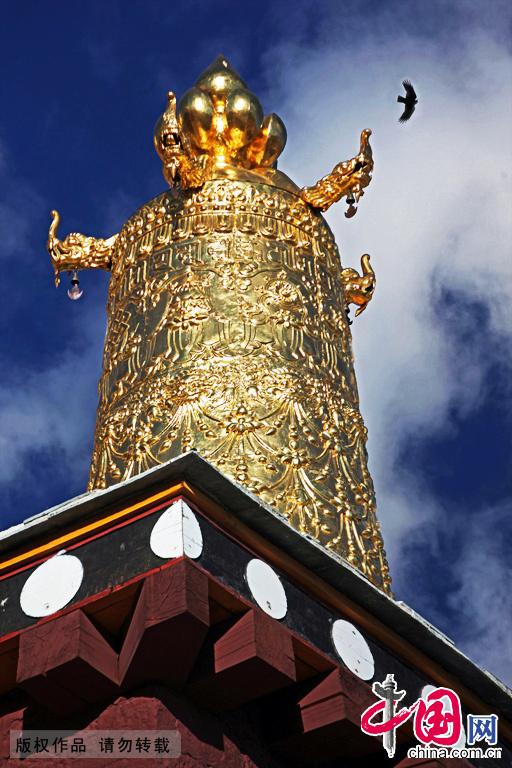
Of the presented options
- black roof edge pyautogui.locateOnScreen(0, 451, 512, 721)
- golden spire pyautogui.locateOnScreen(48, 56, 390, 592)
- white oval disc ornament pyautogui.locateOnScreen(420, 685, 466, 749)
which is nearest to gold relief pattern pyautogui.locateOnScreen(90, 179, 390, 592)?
golden spire pyautogui.locateOnScreen(48, 56, 390, 592)

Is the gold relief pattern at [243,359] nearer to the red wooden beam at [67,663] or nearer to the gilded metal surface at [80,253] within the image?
the gilded metal surface at [80,253]

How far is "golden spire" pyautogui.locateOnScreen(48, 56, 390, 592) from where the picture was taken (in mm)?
7113

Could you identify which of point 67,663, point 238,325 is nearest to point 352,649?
point 67,663

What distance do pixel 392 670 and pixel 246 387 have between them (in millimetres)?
2269

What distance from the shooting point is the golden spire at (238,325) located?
23.3 feet

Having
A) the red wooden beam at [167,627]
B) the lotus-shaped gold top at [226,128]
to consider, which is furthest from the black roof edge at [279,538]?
the lotus-shaped gold top at [226,128]

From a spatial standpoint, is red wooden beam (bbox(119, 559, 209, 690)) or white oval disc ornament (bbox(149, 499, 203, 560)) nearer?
red wooden beam (bbox(119, 559, 209, 690))

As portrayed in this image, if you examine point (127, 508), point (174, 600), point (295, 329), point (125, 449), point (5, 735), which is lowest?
point (5, 735)

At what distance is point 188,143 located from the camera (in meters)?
8.76

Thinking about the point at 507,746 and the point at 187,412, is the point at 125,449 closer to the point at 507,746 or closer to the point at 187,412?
the point at 187,412

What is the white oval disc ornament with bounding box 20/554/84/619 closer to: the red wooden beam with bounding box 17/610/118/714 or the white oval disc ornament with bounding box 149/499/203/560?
the red wooden beam with bounding box 17/610/118/714

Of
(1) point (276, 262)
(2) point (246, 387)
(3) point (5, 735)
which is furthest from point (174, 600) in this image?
(1) point (276, 262)

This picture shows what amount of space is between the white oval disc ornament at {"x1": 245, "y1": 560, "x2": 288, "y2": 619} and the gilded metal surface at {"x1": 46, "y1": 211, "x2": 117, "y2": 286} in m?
4.17

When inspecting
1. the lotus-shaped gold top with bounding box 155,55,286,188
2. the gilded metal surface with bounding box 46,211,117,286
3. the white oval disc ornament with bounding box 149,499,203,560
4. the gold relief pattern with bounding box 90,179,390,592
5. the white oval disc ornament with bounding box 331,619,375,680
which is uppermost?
the lotus-shaped gold top with bounding box 155,55,286,188
